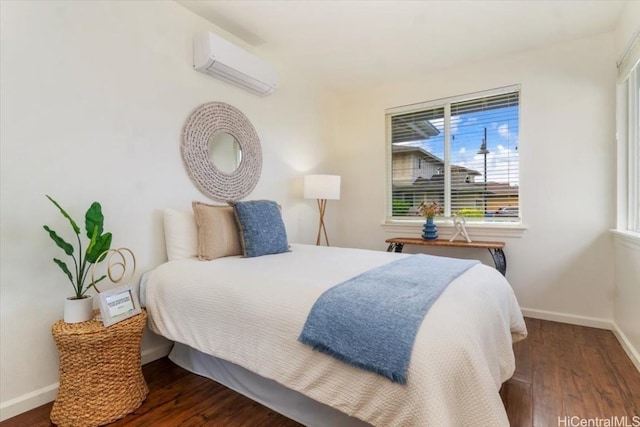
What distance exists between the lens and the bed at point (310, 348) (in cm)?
104

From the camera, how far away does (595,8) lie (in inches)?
95.2

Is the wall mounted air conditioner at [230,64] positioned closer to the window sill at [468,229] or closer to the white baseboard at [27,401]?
the window sill at [468,229]

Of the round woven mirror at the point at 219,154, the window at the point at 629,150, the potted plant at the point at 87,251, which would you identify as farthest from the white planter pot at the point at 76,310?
the window at the point at 629,150

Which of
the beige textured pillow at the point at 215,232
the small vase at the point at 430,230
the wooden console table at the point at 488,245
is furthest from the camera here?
the small vase at the point at 430,230

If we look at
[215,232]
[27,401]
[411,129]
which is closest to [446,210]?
[411,129]

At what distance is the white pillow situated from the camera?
2.24 metres

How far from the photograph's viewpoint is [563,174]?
291 cm

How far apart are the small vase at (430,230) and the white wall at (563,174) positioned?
317 mm

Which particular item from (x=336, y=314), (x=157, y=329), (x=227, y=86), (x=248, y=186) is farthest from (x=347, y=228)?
(x=336, y=314)

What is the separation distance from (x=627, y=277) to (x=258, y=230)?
2676 millimetres

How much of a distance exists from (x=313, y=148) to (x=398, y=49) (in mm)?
1381

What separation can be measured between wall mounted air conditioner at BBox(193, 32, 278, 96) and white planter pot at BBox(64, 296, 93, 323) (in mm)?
1799

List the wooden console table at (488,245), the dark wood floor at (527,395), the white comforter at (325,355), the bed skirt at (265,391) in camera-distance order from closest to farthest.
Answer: the white comforter at (325,355) < the bed skirt at (265,391) < the dark wood floor at (527,395) < the wooden console table at (488,245)

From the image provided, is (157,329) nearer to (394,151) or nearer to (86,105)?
(86,105)
